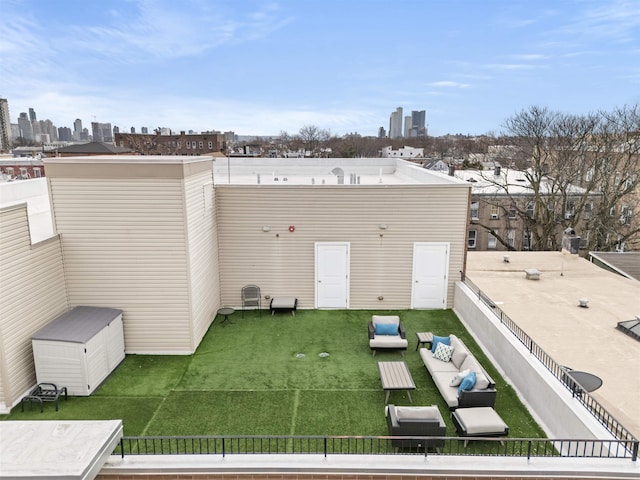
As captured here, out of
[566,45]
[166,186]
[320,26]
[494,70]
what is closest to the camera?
[166,186]

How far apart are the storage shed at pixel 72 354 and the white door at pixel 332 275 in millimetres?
6314

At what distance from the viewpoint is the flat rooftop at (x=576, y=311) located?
26.0ft

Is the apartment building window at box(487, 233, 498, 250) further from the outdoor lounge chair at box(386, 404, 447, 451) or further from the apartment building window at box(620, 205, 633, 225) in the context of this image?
the outdoor lounge chair at box(386, 404, 447, 451)

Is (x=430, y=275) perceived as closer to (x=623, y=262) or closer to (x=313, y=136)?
(x=623, y=262)

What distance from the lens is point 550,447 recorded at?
692 cm

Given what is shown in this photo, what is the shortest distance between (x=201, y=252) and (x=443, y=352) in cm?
666

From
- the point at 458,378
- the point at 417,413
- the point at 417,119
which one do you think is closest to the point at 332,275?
the point at 458,378

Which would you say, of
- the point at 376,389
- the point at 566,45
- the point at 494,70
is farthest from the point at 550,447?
the point at 494,70

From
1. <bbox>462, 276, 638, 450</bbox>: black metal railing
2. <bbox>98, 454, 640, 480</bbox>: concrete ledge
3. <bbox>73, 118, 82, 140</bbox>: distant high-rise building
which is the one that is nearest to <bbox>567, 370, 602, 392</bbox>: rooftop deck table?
<bbox>462, 276, 638, 450</bbox>: black metal railing

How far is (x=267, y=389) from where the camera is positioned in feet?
28.9

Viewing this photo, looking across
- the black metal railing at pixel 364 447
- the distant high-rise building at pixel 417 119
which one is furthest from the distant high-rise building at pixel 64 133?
the black metal railing at pixel 364 447

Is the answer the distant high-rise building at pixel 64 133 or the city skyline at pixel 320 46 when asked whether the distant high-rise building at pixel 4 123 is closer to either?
the distant high-rise building at pixel 64 133

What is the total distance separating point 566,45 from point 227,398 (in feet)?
98.6

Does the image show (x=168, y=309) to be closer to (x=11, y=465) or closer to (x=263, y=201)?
(x=263, y=201)
